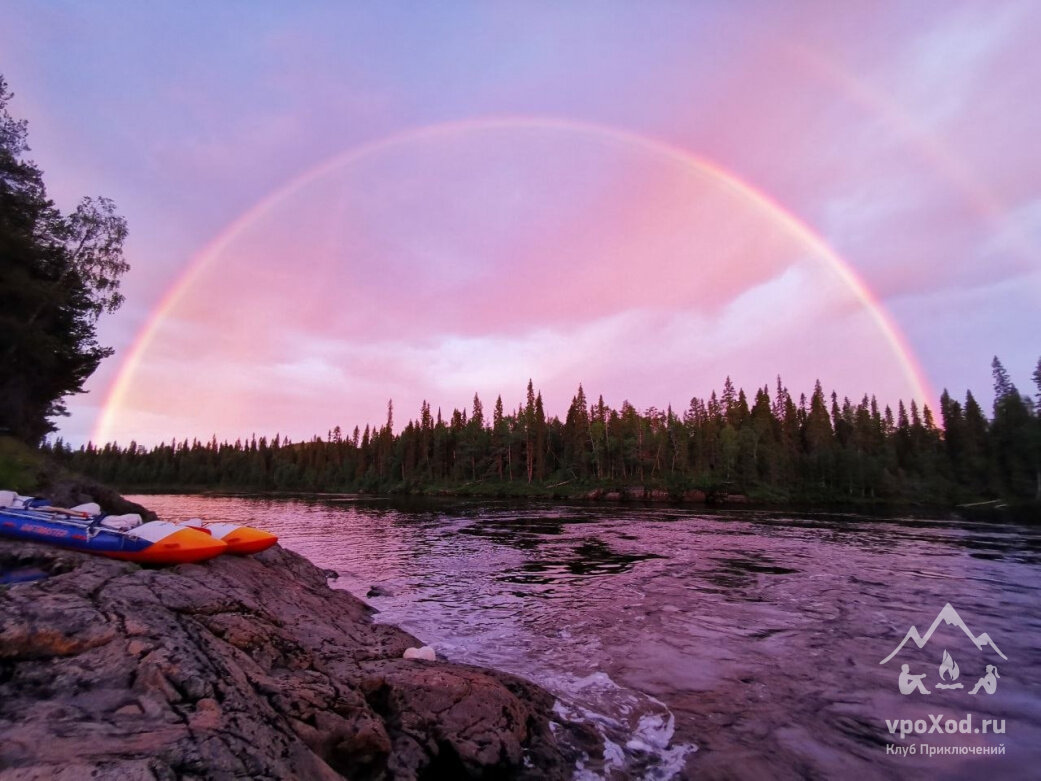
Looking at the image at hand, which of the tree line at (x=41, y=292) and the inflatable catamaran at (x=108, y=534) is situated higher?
the tree line at (x=41, y=292)

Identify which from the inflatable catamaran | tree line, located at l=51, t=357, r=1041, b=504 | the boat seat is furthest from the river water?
tree line, located at l=51, t=357, r=1041, b=504

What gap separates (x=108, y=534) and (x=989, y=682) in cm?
2075

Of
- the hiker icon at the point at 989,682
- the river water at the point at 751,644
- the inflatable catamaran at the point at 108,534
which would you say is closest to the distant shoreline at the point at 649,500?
the river water at the point at 751,644

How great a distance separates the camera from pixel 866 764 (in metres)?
7.51

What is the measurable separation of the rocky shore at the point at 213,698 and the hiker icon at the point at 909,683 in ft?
25.2

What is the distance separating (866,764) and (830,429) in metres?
137

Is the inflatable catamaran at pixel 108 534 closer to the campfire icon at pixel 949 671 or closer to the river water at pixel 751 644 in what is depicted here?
the river water at pixel 751 644

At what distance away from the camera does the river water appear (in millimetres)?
7914

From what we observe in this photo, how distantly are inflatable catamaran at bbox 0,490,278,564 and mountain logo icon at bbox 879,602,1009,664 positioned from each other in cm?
1726

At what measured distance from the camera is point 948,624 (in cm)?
1434

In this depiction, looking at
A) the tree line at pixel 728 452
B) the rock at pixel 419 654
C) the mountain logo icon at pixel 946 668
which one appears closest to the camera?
the rock at pixel 419 654

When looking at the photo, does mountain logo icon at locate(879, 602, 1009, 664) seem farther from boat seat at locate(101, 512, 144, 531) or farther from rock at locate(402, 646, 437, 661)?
boat seat at locate(101, 512, 144, 531)

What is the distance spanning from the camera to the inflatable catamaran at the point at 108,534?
38.9 ft

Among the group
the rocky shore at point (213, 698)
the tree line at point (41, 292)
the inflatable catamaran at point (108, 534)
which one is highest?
the tree line at point (41, 292)
